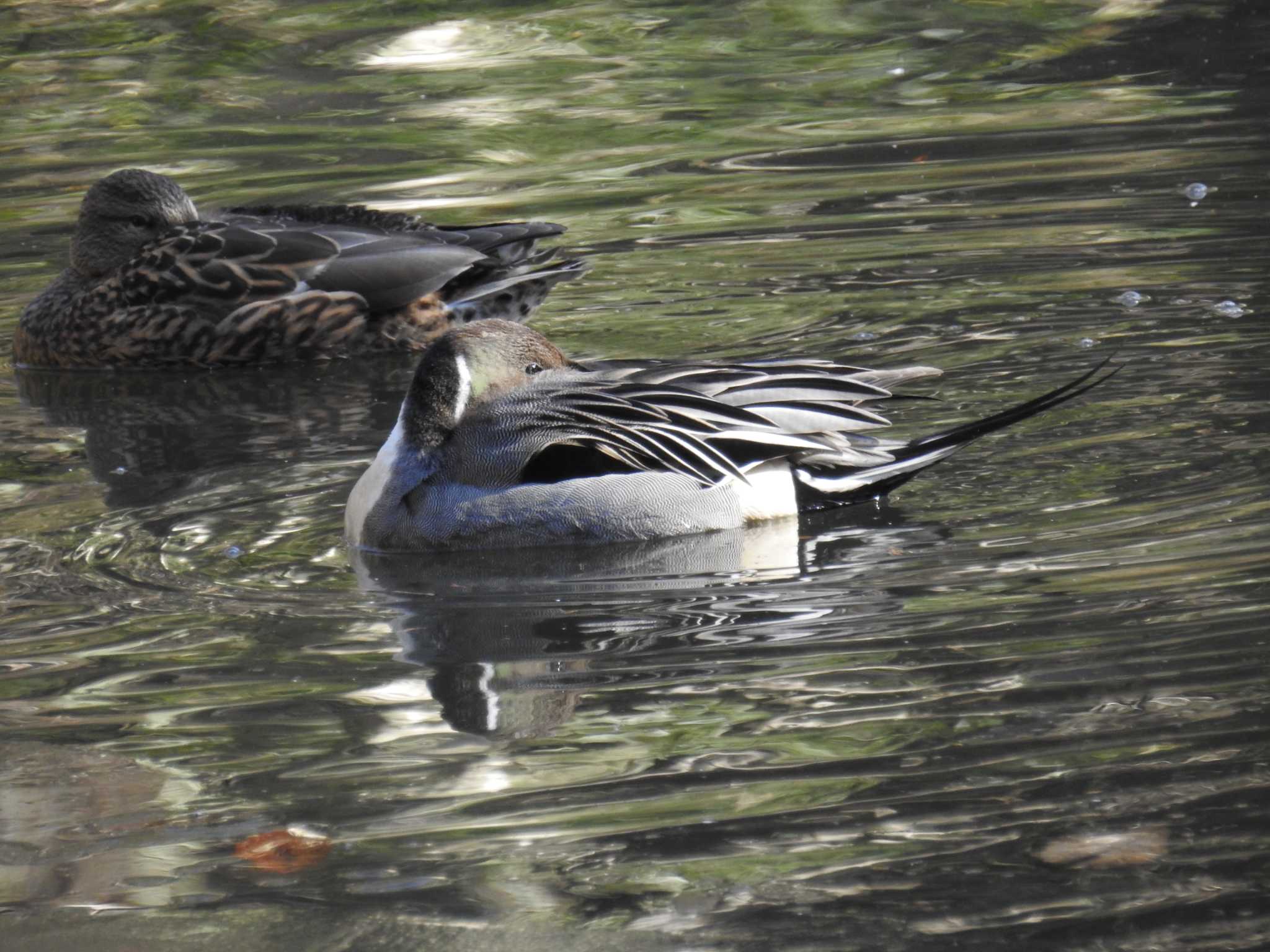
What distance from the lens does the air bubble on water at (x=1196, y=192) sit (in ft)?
29.9

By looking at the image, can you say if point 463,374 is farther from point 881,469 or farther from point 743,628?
point 743,628

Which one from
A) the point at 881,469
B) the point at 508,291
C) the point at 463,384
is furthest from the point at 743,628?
the point at 508,291

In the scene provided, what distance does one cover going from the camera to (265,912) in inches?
136

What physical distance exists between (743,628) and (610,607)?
44 centimetres

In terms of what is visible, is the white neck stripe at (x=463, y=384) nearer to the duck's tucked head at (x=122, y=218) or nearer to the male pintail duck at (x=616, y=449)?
the male pintail duck at (x=616, y=449)

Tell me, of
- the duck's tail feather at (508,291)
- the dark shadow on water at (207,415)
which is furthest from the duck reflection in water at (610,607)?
the duck's tail feather at (508,291)

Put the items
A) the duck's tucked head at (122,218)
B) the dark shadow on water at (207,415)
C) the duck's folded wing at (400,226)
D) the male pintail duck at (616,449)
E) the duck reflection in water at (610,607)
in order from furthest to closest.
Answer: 1. the duck's tucked head at (122,218)
2. the duck's folded wing at (400,226)
3. the dark shadow on water at (207,415)
4. the male pintail duck at (616,449)
5. the duck reflection in water at (610,607)

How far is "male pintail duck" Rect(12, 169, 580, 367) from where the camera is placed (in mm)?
8594

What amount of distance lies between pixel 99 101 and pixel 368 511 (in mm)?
8933

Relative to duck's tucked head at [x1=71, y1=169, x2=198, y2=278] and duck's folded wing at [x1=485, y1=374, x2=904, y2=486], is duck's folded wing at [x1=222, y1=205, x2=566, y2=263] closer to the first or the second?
duck's tucked head at [x1=71, y1=169, x2=198, y2=278]

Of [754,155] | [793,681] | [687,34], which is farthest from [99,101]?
[793,681]

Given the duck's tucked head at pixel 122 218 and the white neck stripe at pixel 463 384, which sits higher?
the duck's tucked head at pixel 122 218

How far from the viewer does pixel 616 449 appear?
560 cm

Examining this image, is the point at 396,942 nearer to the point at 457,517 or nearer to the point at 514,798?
the point at 514,798
